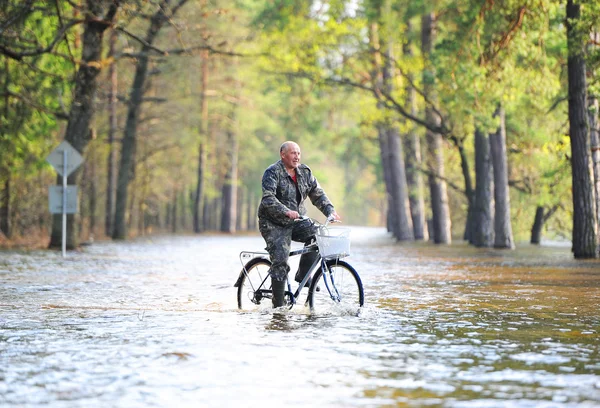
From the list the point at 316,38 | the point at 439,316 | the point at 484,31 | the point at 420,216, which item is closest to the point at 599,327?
the point at 439,316

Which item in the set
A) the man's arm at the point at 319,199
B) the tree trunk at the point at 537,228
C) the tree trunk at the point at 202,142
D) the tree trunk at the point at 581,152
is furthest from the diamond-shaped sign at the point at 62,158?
the tree trunk at the point at 202,142

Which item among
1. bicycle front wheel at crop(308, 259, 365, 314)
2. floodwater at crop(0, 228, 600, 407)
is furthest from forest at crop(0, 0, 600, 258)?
bicycle front wheel at crop(308, 259, 365, 314)

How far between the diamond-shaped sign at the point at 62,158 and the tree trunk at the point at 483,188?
1494 cm

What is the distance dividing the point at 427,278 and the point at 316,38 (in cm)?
2041

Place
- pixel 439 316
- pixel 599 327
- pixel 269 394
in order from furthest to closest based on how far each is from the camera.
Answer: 1. pixel 439 316
2. pixel 599 327
3. pixel 269 394

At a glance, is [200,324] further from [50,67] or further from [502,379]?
[50,67]

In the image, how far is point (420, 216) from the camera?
A: 164 feet

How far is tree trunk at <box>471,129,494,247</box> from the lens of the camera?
36.8m

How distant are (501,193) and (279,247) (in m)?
24.2

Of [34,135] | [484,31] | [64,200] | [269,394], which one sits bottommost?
[269,394]

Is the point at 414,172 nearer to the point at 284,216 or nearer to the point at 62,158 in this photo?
the point at 62,158

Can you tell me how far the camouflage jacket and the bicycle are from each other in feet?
1.00

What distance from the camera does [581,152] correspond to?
25719 millimetres

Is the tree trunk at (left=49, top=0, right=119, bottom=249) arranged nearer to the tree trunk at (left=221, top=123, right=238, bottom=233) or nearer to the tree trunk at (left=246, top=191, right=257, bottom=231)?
the tree trunk at (left=221, top=123, right=238, bottom=233)
